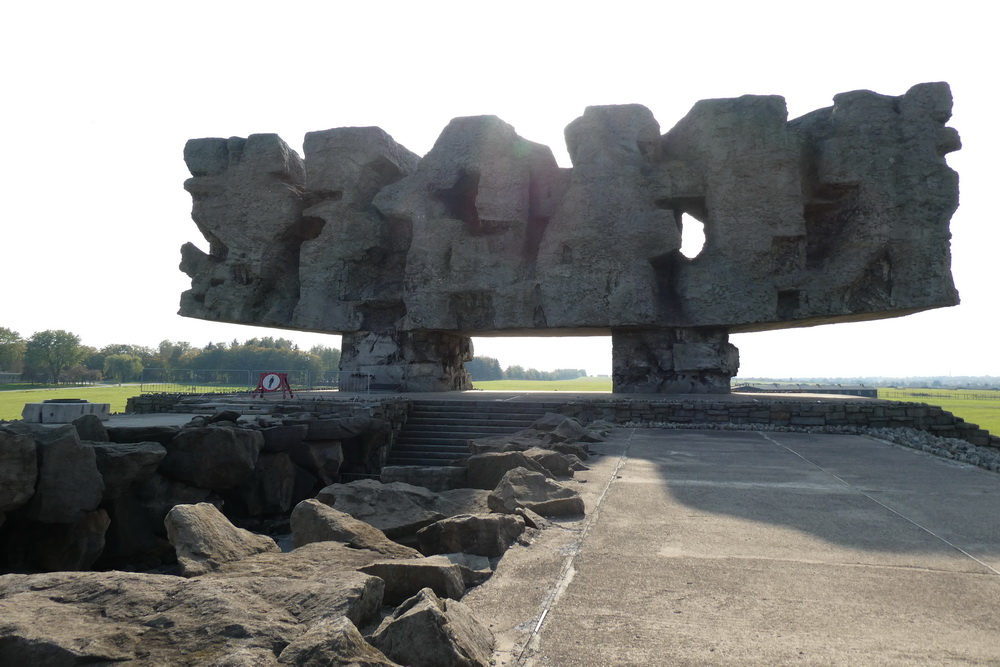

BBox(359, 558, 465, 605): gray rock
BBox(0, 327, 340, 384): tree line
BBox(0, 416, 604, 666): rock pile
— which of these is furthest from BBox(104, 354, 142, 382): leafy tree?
BBox(359, 558, 465, 605): gray rock

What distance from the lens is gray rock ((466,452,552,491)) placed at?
6.47m

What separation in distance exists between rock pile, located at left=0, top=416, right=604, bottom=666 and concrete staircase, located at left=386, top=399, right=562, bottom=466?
7710 millimetres

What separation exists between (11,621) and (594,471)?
5.92 metres

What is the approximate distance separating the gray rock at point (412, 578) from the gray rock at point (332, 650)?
2.70 ft

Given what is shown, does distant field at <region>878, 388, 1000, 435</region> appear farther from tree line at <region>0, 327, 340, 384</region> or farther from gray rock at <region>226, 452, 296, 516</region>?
tree line at <region>0, 327, 340, 384</region>

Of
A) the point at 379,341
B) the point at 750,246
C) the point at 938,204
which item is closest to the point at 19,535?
the point at 379,341

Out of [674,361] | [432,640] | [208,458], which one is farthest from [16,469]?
[674,361]

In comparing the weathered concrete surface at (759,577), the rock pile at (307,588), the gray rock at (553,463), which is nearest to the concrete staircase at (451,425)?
the gray rock at (553,463)

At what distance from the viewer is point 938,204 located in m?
16.4

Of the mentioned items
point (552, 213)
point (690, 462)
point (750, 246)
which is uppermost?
point (552, 213)

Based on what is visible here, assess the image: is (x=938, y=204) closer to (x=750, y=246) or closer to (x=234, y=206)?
(x=750, y=246)

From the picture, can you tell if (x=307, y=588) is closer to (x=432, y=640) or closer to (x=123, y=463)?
(x=432, y=640)

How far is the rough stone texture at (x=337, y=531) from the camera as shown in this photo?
Result: 13.0ft

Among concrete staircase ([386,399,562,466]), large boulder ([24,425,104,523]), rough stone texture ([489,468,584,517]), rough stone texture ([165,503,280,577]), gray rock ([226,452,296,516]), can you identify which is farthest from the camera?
concrete staircase ([386,399,562,466])
